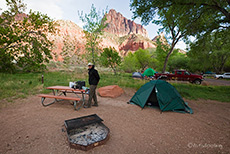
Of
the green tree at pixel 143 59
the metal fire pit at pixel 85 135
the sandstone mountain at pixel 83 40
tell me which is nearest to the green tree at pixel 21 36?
the sandstone mountain at pixel 83 40

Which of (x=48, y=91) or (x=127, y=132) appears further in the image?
(x=48, y=91)

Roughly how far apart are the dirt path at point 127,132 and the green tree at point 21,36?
40.8ft

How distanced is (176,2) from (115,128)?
9.04 m

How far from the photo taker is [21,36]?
14148 mm

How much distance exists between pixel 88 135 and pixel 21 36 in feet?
55.5

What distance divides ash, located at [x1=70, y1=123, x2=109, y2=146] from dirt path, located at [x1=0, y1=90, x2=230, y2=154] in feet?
0.67

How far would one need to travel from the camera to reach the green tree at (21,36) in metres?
12.9

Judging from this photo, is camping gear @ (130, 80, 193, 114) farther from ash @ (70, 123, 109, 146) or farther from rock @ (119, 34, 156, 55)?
rock @ (119, 34, 156, 55)

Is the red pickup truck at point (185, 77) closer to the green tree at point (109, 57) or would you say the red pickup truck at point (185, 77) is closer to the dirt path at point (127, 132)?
the green tree at point (109, 57)

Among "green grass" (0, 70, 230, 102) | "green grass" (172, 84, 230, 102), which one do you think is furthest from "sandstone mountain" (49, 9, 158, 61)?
"green grass" (172, 84, 230, 102)

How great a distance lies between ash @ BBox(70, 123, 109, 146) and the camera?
9.41 ft

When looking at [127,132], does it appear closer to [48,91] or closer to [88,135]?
[88,135]

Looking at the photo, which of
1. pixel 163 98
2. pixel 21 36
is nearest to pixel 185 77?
pixel 163 98

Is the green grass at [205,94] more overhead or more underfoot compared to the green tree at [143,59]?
more underfoot
